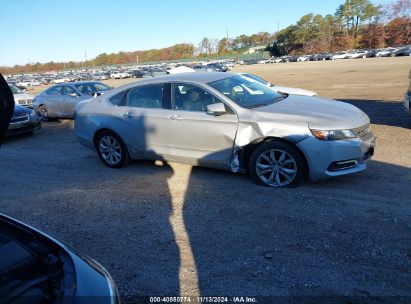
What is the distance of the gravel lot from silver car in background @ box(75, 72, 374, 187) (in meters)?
0.32

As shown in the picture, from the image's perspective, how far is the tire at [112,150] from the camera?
660 cm

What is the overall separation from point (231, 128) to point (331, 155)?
4.59ft

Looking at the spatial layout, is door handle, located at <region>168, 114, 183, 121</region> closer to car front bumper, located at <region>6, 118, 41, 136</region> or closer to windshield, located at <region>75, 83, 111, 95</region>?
car front bumper, located at <region>6, 118, 41, 136</region>

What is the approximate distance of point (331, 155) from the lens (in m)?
4.70

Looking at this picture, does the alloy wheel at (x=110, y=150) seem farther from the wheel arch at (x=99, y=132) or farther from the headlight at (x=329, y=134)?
the headlight at (x=329, y=134)

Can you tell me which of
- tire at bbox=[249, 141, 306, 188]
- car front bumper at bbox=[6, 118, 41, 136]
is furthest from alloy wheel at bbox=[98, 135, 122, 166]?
car front bumper at bbox=[6, 118, 41, 136]

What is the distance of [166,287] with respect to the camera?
125 inches

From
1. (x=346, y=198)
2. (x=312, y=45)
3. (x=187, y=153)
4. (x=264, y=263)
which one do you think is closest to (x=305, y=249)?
(x=264, y=263)

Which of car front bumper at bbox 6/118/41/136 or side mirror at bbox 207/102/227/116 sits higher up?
side mirror at bbox 207/102/227/116

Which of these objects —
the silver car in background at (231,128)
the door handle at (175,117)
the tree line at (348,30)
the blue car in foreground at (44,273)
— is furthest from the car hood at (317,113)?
the tree line at (348,30)

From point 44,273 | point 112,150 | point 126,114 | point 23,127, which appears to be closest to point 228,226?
point 44,273

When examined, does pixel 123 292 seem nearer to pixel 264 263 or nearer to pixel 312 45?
pixel 264 263

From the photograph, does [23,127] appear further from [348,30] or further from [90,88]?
[348,30]

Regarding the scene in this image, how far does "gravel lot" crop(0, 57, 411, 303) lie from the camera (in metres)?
3.17
